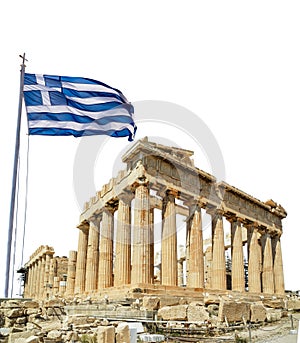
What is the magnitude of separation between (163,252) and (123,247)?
2868mm

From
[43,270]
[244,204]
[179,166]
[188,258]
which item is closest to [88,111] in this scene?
[179,166]

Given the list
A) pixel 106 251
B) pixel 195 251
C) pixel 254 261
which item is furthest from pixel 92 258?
pixel 254 261

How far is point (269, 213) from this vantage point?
4081cm

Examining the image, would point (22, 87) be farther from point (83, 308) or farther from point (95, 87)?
point (83, 308)

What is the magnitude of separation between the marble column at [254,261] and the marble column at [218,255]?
593 centimetres

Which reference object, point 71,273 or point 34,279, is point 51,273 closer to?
point 71,273

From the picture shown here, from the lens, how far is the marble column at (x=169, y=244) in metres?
26.6

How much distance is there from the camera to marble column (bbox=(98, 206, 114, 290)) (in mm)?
30844

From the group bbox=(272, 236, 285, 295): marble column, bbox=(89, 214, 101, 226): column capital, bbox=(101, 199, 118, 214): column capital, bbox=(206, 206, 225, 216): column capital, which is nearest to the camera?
bbox=(101, 199, 118, 214): column capital

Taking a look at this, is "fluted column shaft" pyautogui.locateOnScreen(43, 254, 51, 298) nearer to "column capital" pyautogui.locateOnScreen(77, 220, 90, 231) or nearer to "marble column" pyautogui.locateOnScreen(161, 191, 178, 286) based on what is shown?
"column capital" pyautogui.locateOnScreen(77, 220, 90, 231)

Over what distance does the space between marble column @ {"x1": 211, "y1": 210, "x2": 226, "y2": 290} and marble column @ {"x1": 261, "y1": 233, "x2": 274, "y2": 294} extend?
9.21 m

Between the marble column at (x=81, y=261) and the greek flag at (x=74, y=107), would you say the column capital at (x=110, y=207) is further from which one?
the greek flag at (x=74, y=107)

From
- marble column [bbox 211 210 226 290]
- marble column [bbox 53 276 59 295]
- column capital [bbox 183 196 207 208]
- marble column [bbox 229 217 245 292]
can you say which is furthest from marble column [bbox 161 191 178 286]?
marble column [bbox 53 276 59 295]

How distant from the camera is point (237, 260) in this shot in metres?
34.4
